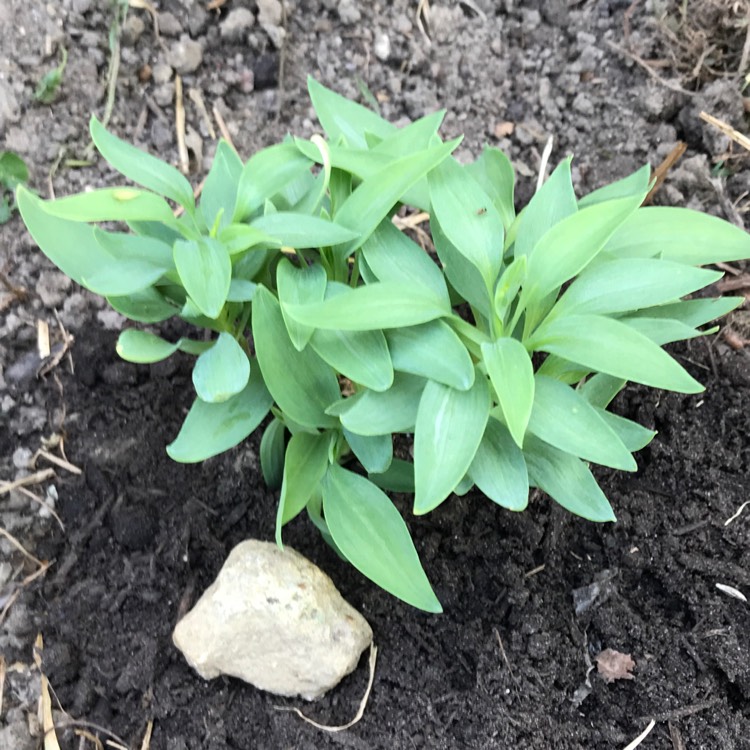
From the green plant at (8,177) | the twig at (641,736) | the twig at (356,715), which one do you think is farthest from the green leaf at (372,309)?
the green plant at (8,177)

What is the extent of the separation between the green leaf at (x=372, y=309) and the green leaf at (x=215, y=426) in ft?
0.84

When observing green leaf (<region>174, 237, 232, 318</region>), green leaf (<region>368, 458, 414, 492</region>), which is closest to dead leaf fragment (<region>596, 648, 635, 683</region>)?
green leaf (<region>368, 458, 414, 492</region>)

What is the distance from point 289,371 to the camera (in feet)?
3.51

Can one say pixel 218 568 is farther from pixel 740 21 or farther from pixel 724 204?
pixel 740 21

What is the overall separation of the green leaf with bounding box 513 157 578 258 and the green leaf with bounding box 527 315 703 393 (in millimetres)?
182

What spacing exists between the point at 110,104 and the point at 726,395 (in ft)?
4.96

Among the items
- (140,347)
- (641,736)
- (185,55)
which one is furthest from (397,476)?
(185,55)

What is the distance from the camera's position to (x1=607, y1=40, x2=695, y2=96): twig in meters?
1.72

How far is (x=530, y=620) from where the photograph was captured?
51.1 inches

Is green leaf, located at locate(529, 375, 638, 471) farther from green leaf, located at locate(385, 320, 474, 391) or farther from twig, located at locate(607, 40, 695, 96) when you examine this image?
twig, located at locate(607, 40, 695, 96)

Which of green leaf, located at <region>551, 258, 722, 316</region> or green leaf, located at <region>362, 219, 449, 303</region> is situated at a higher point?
green leaf, located at <region>551, 258, 722, 316</region>

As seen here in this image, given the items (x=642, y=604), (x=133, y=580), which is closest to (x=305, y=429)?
(x=133, y=580)

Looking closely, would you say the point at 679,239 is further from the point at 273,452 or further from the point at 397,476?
the point at 273,452

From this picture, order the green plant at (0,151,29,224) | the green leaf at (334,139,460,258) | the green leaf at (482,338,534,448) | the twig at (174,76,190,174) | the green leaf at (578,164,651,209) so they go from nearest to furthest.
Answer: the green leaf at (482,338,534,448), the green leaf at (334,139,460,258), the green leaf at (578,164,651,209), the green plant at (0,151,29,224), the twig at (174,76,190,174)
